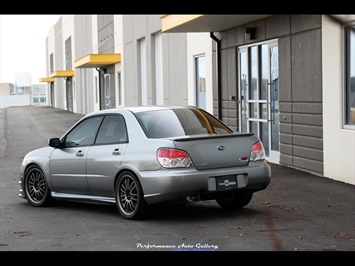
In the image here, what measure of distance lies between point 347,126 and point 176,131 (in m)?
4.00

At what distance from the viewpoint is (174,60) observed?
73.1ft

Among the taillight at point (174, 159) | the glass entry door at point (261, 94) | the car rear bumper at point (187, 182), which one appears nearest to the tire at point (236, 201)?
the car rear bumper at point (187, 182)

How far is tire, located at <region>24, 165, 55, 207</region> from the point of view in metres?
9.48

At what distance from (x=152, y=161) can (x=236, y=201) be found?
155 cm

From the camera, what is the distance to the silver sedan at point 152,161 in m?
7.50

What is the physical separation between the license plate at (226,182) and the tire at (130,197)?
0.89 metres

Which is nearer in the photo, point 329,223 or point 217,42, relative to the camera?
point 329,223

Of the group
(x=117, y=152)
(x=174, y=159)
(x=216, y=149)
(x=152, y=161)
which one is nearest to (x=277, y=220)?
(x=216, y=149)

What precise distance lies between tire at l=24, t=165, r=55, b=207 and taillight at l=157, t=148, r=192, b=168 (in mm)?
2600

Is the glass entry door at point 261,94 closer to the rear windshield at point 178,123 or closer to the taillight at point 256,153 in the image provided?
the rear windshield at point 178,123

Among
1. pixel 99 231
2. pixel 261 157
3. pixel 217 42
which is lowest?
pixel 99 231
